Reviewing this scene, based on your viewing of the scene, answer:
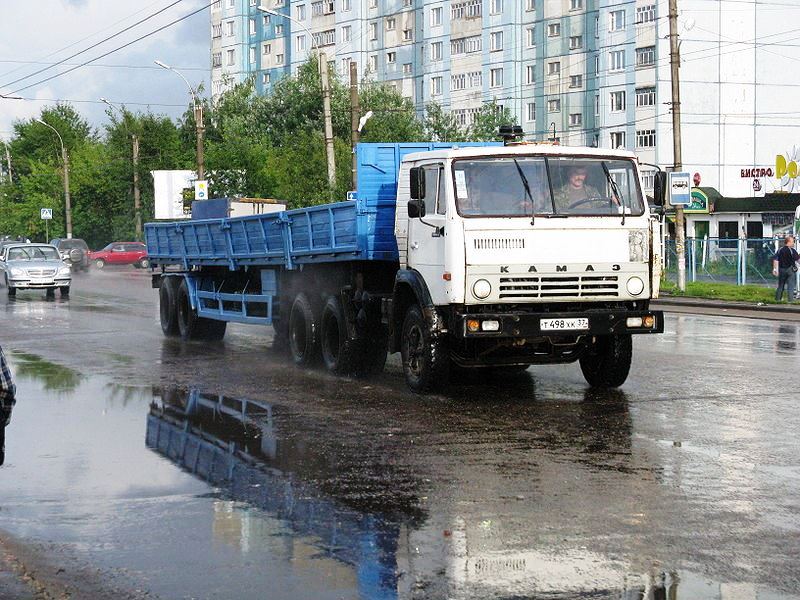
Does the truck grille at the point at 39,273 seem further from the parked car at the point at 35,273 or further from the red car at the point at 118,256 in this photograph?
the red car at the point at 118,256

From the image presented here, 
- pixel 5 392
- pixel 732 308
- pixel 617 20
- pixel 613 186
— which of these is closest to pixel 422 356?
pixel 613 186

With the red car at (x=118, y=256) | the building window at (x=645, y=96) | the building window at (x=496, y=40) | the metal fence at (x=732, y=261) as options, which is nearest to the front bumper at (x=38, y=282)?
the metal fence at (x=732, y=261)

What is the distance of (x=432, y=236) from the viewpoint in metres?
13.1

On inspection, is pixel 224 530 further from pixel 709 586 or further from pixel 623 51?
pixel 623 51

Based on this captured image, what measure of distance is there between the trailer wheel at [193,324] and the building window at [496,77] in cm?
6462

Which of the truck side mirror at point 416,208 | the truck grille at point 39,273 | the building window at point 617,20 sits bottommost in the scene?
the truck grille at point 39,273

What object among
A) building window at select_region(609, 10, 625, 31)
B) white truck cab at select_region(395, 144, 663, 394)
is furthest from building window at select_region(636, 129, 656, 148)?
white truck cab at select_region(395, 144, 663, 394)

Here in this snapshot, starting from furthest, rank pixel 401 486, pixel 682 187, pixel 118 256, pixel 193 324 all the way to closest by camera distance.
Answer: pixel 118 256
pixel 682 187
pixel 193 324
pixel 401 486

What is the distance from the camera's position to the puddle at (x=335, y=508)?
6.15m

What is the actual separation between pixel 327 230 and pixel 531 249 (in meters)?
3.83

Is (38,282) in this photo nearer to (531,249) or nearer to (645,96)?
(531,249)

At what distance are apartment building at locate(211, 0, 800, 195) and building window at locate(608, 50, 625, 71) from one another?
8 cm

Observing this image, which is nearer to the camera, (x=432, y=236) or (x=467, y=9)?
(x=432, y=236)

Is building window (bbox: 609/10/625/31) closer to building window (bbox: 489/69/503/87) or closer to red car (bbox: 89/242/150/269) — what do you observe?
building window (bbox: 489/69/503/87)
